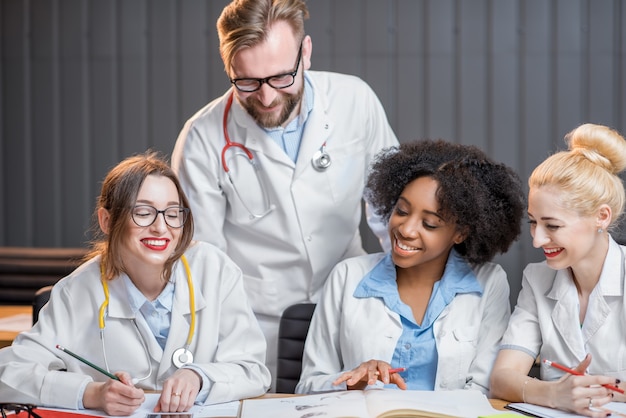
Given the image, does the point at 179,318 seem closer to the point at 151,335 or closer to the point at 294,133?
the point at 151,335

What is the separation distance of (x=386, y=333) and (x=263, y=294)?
560mm

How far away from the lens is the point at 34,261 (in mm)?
3664

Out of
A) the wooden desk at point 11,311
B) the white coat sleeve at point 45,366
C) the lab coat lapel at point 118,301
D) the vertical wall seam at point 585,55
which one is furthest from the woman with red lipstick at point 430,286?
the vertical wall seam at point 585,55

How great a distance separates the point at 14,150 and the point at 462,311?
2.96 metres

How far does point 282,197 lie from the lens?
257 centimetres

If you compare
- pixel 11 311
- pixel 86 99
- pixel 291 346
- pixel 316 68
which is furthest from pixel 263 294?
pixel 86 99

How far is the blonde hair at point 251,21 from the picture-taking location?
2320 mm

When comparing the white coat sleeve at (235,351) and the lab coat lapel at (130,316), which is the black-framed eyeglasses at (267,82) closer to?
the white coat sleeve at (235,351)

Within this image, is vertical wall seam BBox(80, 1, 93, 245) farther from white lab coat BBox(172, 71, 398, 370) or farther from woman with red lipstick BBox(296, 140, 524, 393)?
woman with red lipstick BBox(296, 140, 524, 393)

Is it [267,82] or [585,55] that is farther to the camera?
[585,55]

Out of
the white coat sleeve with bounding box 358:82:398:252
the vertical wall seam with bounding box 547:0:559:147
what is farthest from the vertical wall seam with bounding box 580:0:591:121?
the white coat sleeve with bounding box 358:82:398:252

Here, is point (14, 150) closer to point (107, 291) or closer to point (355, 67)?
point (355, 67)

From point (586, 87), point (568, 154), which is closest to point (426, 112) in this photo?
point (586, 87)

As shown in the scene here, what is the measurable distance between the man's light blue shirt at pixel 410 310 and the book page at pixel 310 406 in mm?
359
